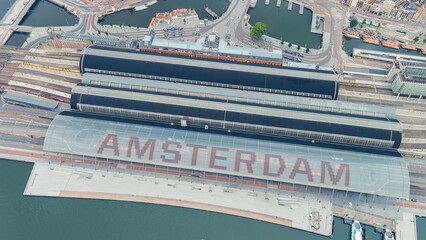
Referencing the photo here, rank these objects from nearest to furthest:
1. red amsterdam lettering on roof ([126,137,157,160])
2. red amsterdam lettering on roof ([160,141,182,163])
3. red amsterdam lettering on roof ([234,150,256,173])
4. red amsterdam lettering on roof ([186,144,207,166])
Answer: red amsterdam lettering on roof ([234,150,256,173]), red amsterdam lettering on roof ([186,144,207,166]), red amsterdam lettering on roof ([160,141,182,163]), red amsterdam lettering on roof ([126,137,157,160])

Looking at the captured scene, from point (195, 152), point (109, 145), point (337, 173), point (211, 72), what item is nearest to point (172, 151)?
point (195, 152)

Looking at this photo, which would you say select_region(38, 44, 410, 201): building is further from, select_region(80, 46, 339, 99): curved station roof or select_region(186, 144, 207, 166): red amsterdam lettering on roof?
select_region(80, 46, 339, 99): curved station roof

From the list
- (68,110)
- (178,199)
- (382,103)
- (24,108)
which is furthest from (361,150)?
(24,108)

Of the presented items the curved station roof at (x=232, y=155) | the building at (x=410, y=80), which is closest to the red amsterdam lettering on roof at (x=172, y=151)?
the curved station roof at (x=232, y=155)

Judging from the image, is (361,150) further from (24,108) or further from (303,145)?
(24,108)

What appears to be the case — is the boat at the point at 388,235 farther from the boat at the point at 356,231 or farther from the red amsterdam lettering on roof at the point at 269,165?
the red amsterdam lettering on roof at the point at 269,165

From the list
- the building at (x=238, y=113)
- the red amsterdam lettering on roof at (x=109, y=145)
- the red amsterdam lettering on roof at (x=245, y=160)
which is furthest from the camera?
the building at (x=238, y=113)

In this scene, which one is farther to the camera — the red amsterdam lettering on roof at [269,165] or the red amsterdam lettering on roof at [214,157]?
the red amsterdam lettering on roof at [214,157]

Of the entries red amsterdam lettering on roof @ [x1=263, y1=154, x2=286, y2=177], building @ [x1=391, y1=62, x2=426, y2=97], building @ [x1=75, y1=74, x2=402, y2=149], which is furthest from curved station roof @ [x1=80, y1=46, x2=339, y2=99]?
red amsterdam lettering on roof @ [x1=263, y1=154, x2=286, y2=177]
